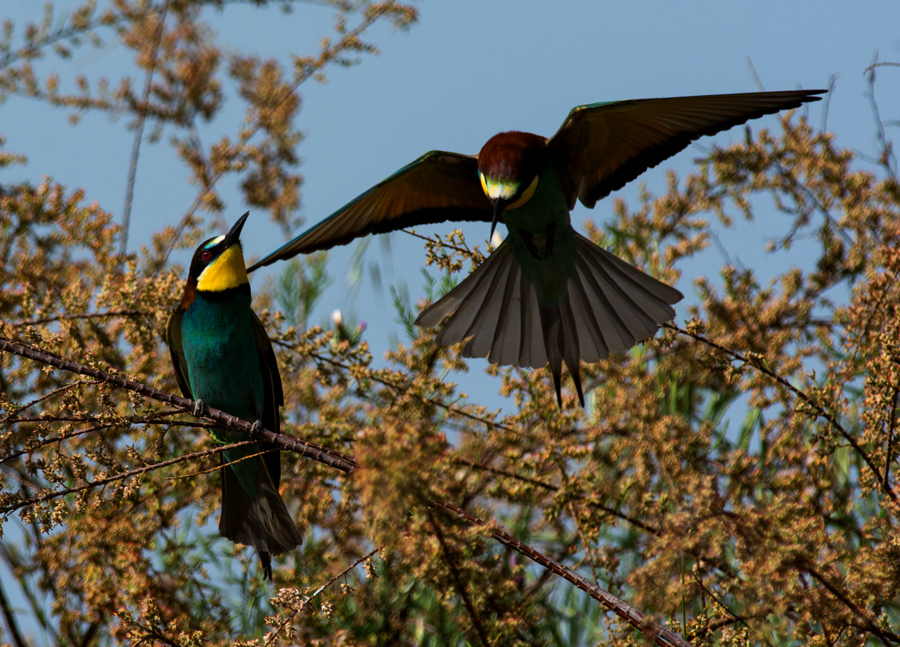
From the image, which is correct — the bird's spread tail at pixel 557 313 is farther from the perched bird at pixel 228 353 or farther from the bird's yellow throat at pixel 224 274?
the bird's yellow throat at pixel 224 274

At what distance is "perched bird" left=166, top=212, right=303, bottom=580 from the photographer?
308 cm

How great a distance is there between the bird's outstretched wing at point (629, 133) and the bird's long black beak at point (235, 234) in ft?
3.94

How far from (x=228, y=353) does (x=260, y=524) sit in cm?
69

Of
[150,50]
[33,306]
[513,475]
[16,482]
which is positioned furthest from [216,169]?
[513,475]

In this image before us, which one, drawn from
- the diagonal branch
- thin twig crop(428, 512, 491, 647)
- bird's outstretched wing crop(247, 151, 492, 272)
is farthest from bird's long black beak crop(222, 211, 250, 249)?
thin twig crop(428, 512, 491, 647)

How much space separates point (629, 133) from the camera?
9.45 ft

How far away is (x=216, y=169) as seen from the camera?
3322 millimetres

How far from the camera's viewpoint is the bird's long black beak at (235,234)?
3.36m

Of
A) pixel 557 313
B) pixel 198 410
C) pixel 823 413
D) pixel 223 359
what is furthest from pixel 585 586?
pixel 223 359

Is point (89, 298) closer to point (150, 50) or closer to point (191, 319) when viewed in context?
Answer: point (191, 319)

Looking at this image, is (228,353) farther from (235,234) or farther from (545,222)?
(545,222)

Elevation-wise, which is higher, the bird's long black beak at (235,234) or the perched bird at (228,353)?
the bird's long black beak at (235,234)

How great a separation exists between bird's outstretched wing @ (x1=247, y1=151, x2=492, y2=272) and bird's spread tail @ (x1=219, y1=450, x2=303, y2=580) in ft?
2.41

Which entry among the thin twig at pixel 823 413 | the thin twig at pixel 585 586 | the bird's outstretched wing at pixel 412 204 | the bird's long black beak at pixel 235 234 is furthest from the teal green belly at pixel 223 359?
the thin twig at pixel 585 586
